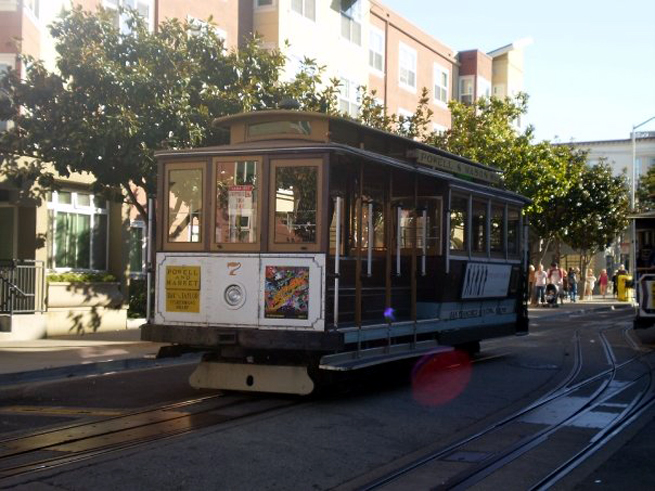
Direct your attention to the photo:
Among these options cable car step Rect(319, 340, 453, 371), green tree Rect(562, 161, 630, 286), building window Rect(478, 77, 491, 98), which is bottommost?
cable car step Rect(319, 340, 453, 371)

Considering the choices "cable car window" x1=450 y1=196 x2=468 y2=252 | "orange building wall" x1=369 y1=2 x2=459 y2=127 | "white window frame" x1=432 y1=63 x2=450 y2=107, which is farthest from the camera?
"white window frame" x1=432 y1=63 x2=450 y2=107

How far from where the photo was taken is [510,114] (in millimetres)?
27672

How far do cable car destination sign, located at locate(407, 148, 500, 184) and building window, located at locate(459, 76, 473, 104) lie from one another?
2581 cm

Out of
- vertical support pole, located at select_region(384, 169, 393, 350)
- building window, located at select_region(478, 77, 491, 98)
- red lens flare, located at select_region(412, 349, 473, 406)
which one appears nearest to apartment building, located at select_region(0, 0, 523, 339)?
building window, located at select_region(478, 77, 491, 98)

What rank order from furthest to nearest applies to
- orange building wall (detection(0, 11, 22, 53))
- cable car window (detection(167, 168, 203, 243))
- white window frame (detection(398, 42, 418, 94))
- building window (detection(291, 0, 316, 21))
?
white window frame (detection(398, 42, 418, 94)) < building window (detection(291, 0, 316, 21)) < orange building wall (detection(0, 11, 22, 53)) < cable car window (detection(167, 168, 203, 243))

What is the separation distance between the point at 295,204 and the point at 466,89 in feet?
102

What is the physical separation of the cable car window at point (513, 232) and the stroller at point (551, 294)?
19.7 meters

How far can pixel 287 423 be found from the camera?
856 centimetres

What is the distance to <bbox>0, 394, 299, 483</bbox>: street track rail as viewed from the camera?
691 centimetres

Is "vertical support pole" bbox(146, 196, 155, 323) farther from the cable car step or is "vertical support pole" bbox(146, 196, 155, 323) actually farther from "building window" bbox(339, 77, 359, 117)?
"building window" bbox(339, 77, 359, 117)

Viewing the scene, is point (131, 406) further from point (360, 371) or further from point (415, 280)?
point (415, 280)

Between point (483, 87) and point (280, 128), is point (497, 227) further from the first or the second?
point (483, 87)

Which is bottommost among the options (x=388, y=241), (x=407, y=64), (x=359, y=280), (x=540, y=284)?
(x=540, y=284)

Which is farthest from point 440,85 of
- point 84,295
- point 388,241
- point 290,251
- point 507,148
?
point 290,251
